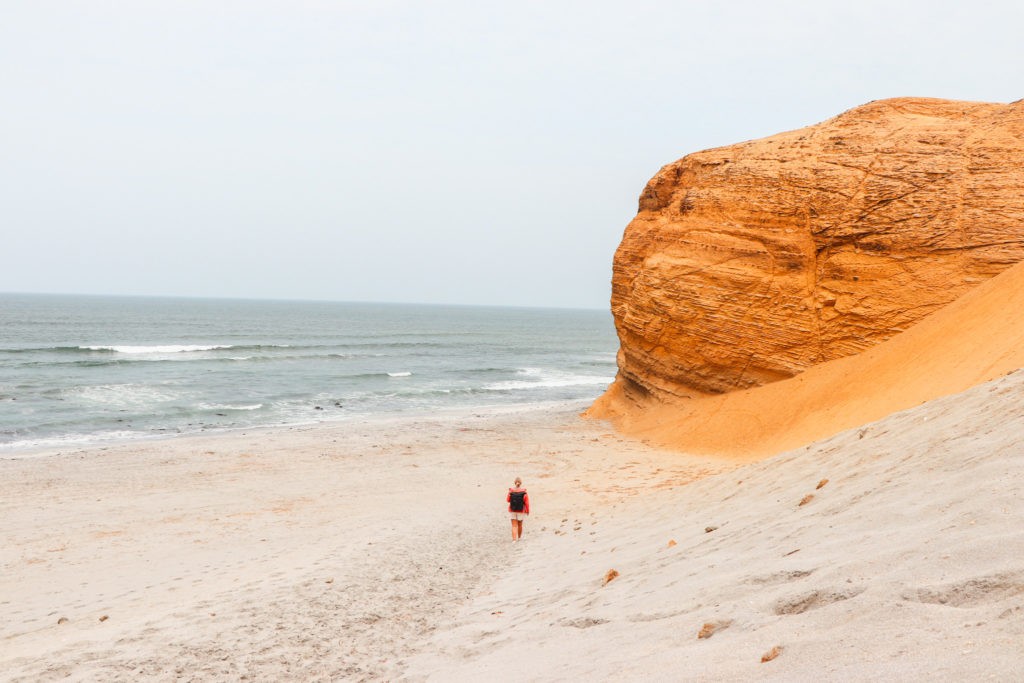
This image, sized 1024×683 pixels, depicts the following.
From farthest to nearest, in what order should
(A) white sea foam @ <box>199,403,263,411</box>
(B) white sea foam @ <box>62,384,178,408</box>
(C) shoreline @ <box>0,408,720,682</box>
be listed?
1. (B) white sea foam @ <box>62,384,178,408</box>
2. (A) white sea foam @ <box>199,403,263,411</box>
3. (C) shoreline @ <box>0,408,720,682</box>

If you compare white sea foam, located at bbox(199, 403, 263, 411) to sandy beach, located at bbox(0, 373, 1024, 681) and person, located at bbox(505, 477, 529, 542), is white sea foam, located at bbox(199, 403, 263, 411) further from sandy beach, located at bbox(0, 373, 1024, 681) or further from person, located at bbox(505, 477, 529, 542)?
person, located at bbox(505, 477, 529, 542)

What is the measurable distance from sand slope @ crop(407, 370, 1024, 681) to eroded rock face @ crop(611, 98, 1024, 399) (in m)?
9.74

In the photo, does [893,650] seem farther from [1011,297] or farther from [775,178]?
[775,178]

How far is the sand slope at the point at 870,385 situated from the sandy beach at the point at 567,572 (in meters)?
2.08

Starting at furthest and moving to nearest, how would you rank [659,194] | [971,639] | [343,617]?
1. [659,194]
2. [343,617]
3. [971,639]

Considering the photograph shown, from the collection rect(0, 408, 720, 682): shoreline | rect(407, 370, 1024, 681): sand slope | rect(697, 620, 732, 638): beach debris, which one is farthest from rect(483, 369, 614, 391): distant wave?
rect(697, 620, 732, 638): beach debris

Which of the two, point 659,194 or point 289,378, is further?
point 289,378

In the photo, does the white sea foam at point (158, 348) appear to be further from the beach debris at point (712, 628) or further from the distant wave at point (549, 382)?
the beach debris at point (712, 628)

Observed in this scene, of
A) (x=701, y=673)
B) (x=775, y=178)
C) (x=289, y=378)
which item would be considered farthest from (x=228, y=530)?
(x=289, y=378)

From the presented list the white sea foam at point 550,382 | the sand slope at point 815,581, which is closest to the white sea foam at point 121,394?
the white sea foam at point 550,382

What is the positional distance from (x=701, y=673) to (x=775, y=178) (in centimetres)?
1708

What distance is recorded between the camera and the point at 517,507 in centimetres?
1108

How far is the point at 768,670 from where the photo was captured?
11.4 ft

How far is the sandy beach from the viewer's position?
371cm
